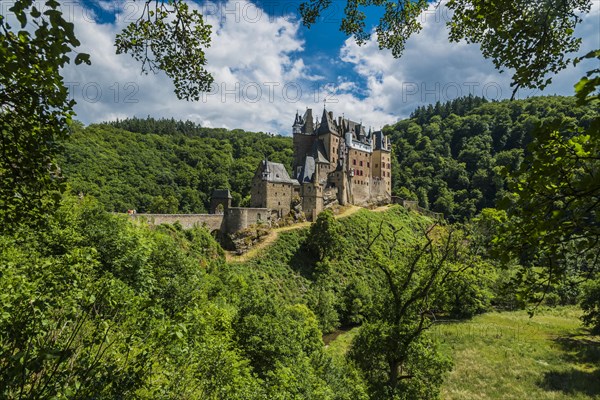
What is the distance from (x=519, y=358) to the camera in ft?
87.4

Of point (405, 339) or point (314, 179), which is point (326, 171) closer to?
point (314, 179)

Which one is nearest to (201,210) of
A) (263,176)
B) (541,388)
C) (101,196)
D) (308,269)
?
(101,196)

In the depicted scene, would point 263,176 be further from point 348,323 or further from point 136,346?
point 136,346

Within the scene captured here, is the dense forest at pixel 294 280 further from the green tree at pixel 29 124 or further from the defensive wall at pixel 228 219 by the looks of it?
the defensive wall at pixel 228 219

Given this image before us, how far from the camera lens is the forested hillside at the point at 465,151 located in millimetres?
92562

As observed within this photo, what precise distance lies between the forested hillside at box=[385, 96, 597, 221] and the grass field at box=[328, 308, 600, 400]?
5376 cm

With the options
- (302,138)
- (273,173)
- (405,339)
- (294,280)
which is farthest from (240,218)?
(405,339)

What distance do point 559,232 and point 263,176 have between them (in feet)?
148

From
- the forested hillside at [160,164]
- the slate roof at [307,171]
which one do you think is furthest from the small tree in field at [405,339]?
the forested hillside at [160,164]

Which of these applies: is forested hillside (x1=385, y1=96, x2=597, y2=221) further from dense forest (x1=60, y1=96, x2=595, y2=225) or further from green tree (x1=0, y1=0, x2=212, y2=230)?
green tree (x1=0, y1=0, x2=212, y2=230)

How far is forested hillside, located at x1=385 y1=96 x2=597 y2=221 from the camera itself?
304 feet

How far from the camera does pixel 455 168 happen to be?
339ft

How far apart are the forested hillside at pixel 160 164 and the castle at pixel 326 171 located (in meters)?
17.2

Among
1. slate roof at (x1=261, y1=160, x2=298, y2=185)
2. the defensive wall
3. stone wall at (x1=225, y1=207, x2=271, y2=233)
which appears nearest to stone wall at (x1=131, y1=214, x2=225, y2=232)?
the defensive wall
